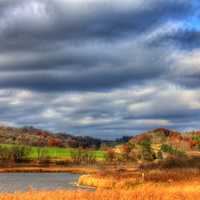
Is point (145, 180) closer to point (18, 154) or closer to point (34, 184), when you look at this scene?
point (34, 184)

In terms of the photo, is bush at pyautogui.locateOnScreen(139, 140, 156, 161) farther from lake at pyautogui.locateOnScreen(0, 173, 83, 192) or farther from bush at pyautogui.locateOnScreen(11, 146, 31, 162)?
lake at pyautogui.locateOnScreen(0, 173, 83, 192)

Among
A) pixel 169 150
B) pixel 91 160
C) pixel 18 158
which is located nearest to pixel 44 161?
pixel 18 158

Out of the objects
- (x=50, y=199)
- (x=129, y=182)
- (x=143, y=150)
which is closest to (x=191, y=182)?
(x=129, y=182)

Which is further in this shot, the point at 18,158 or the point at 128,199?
the point at 18,158

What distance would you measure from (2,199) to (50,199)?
2213mm

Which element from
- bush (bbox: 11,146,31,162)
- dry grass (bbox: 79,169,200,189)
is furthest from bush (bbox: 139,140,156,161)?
dry grass (bbox: 79,169,200,189)

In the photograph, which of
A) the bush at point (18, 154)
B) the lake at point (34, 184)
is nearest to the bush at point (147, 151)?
the bush at point (18, 154)

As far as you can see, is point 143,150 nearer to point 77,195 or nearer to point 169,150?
point 169,150

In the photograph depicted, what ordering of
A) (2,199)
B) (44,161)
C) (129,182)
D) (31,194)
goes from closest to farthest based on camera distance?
1. (2,199)
2. (31,194)
3. (129,182)
4. (44,161)

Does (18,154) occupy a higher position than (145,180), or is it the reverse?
(18,154)

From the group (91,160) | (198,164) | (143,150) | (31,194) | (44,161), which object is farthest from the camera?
(91,160)

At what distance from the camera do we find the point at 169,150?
5413 inches

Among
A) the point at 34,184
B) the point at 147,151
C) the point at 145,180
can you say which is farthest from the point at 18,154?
the point at 145,180

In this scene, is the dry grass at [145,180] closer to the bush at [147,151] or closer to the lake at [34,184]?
the lake at [34,184]
